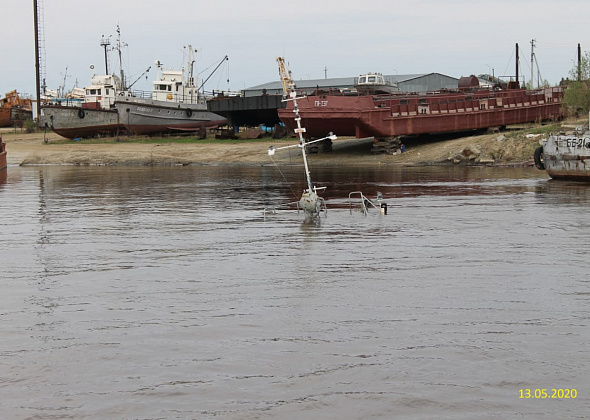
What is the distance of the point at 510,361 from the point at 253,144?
47.5 metres

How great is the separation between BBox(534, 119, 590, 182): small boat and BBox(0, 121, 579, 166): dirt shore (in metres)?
9.39

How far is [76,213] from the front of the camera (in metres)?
26.3

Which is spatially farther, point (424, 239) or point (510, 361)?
point (424, 239)

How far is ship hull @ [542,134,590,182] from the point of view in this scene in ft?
110

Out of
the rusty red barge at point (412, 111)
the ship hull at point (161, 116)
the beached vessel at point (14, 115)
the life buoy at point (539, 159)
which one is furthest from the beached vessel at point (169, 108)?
the life buoy at point (539, 159)

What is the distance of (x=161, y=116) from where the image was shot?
215ft

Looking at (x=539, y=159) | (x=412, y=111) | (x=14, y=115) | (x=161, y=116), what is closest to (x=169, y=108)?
(x=161, y=116)

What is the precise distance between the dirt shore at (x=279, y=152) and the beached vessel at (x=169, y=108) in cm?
289

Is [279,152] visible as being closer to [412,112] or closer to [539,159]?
[412,112]

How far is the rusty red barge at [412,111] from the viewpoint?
47.2 m

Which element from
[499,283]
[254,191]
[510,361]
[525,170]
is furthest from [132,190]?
[510,361]

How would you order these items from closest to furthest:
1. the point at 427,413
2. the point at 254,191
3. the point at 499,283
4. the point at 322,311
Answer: the point at 427,413 → the point at 322,311 → the point at 499,283 → the point at 254,191

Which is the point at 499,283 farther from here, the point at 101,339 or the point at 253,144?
the point at 253,144

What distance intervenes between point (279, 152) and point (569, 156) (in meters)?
24.1
